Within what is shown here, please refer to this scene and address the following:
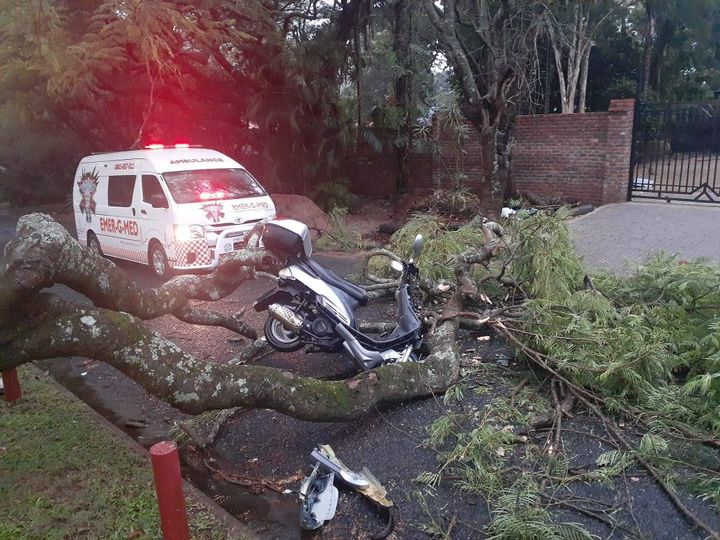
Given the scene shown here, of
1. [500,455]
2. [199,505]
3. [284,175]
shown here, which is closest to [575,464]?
[500,455]

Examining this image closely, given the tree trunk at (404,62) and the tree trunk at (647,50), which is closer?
the tree trunk at (404,62)

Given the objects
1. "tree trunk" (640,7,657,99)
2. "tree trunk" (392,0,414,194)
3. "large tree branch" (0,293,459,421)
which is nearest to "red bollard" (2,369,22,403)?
"large tree branch" (0,293,459,421)

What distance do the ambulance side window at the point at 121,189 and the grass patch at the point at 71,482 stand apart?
5776mm

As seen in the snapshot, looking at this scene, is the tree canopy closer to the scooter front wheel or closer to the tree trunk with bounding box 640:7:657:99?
the tree trunk with bounding box 640:7:657:99

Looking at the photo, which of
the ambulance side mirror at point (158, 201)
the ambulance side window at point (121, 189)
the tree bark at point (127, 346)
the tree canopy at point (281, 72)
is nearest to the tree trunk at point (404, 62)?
the tree canopy at point (281, 72)

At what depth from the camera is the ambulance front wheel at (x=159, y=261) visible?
9898 mm

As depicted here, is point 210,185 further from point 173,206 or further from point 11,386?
point 11,386

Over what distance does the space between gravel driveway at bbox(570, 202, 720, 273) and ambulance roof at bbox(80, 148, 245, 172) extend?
597 centimetres

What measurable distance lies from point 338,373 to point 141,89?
12.6 metres

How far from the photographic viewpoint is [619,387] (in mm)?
4676

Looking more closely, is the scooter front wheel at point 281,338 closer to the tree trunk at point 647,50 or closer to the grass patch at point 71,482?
the grass patch at point 71,482

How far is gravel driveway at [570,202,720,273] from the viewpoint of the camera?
973 centimetres

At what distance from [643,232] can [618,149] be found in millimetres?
3285

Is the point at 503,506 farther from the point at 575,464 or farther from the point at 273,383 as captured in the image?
the point at 273,383
